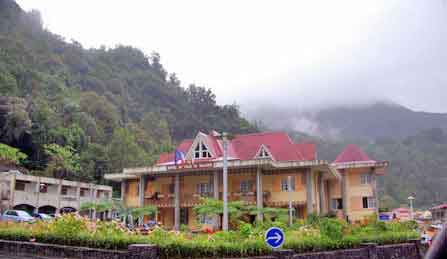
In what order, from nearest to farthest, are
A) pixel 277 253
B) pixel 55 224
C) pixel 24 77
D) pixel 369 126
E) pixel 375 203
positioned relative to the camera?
pixel 277 253
pixel 55 224
pixel 375 203
pixel 24 77
pixel 369 126

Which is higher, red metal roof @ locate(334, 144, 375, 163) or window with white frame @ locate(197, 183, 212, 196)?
red metal roof @ locate(334, 144, 375, 163)

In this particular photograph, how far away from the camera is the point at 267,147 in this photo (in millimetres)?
35156

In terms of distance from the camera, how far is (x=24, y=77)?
226ft

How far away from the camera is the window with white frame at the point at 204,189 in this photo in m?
35.0

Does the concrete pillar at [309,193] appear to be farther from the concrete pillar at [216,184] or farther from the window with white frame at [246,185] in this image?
the concrete pillar at [216,184]

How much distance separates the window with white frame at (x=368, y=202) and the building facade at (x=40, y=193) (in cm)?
3086

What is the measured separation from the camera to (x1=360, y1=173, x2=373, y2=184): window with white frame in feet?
131

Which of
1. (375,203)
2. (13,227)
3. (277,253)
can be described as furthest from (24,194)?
(277,253)

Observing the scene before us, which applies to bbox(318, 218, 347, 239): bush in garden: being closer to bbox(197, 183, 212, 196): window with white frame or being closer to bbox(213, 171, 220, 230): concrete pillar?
bbox(213, 171, 220, 230): concrete pillar

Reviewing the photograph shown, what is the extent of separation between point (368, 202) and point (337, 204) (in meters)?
2.93

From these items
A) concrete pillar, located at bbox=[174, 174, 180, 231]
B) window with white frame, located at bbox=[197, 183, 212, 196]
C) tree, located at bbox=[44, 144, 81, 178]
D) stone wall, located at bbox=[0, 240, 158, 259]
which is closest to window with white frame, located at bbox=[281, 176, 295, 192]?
window with white frame, located at bbox=[197, 183, 212, 196]

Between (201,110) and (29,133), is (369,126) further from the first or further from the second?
(29,133)

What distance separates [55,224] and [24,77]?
201 ft

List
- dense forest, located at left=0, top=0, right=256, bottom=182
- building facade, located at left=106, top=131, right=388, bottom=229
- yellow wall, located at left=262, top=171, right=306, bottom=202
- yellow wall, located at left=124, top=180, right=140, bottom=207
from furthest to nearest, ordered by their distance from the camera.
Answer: dense forest, located at left=0, top=0, right=256, bottom=182
yellow wall, located at left=124, top=180, right=140, bottom=207
yellow wall, located at left=262, top=171, right=306, bottom=202
building facade, located at left=106, top=131, right=388, bottom=229
